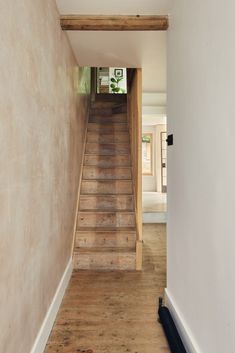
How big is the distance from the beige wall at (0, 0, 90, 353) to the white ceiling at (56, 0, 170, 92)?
0.27 meters

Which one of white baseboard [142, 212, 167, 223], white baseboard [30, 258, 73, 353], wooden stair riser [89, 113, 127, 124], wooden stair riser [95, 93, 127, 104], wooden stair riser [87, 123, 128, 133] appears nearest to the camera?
white baseboard [30, 258, 73, 353]

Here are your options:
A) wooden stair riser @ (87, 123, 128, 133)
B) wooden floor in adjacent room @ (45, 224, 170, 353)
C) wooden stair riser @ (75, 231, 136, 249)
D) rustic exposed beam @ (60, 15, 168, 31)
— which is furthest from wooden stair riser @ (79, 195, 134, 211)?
rustic exposed beam @ (60, 15, 168, 31)

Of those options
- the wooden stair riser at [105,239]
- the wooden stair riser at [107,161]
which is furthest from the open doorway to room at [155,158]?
the wooden stair riser at [105,239]

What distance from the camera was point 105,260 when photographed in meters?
3.09

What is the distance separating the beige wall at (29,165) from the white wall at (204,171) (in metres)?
0.89

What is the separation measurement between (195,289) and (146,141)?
8.77 metres

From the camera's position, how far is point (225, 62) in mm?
1104

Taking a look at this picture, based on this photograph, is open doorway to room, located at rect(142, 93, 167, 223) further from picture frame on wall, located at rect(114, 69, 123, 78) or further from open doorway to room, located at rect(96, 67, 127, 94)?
picture frame on wall, located at rect(114, 69, 123, 78)

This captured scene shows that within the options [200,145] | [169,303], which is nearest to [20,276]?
[200,145]

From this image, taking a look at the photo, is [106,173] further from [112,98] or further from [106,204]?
[112,98]

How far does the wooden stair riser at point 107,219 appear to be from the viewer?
348cm

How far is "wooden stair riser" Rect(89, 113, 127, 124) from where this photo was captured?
5141 millimetres

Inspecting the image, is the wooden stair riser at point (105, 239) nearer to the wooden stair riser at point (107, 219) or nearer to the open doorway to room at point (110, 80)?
the wooden stair riser at point (107, 219)

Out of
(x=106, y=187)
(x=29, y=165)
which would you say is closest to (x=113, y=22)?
(x=29, y=165)
